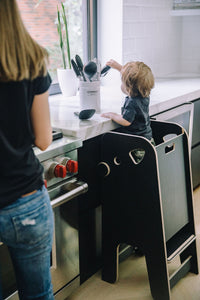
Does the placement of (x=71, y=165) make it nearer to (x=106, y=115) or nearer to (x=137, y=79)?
(x=106, y=115)

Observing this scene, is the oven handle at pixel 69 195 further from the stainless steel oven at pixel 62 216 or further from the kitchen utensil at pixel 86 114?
the kitchen utensil at pixel 86 114

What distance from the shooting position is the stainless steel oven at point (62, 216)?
1.38 meters

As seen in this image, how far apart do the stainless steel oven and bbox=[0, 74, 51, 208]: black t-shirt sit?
0.37 metres

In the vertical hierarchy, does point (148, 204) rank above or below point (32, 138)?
below

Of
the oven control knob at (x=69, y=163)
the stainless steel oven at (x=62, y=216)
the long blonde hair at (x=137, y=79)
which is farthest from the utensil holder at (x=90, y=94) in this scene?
the oven control knob at (x=69, y=163)

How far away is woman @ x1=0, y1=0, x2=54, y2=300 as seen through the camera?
855 millimetres

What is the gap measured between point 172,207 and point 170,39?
180 centimetres

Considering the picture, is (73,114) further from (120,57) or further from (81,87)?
(120,57)

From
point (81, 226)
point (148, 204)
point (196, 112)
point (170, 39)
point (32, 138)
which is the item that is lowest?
point (81, 226)

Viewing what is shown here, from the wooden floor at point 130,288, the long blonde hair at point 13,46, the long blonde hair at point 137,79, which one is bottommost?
the wooden floor at point 130,288

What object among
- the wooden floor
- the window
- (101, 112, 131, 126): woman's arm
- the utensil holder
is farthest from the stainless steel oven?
the window

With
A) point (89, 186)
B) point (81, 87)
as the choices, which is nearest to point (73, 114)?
point (81, 87)

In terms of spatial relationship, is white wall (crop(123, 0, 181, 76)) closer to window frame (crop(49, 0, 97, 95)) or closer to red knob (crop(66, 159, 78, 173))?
window frame (crop(49, 0, 97, 95))

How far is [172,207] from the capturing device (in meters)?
1.76
